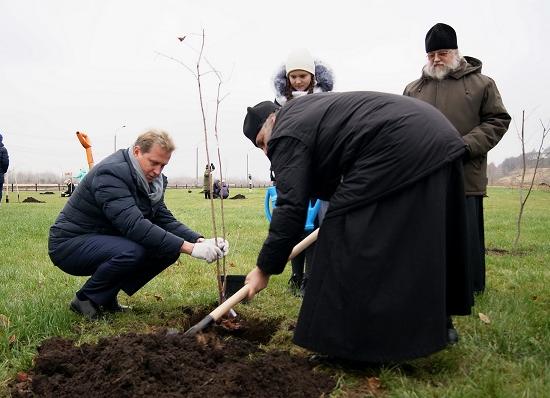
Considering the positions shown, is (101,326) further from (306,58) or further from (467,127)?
(467,127)

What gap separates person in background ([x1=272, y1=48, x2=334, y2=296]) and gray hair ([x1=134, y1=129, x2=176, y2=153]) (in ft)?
3.44

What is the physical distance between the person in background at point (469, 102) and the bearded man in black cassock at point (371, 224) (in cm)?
180

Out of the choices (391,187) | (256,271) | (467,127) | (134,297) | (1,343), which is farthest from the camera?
(134,297)

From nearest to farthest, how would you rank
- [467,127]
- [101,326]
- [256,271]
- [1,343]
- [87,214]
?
[256,271] → [1,343] → [101,326] → [87,214] → [467,127]

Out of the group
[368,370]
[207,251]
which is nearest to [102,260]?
[207,251]

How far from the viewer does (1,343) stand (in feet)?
11.0

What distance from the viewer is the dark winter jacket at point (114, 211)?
12.5 feet

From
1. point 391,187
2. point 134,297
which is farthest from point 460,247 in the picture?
point 134,297

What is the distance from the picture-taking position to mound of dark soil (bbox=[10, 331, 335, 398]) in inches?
101

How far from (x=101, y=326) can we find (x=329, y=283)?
1881 mm

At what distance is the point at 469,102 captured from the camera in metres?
4.48

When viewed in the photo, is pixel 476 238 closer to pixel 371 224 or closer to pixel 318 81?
pixel 318 81

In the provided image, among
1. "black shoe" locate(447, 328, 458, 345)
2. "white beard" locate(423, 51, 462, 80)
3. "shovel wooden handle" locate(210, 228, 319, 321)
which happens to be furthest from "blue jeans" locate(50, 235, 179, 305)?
"white beard" locate(423, 51, 462, 80)

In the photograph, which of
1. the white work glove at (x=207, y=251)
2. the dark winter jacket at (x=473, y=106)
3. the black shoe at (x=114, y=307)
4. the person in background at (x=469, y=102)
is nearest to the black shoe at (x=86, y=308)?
the black shoe at (x=114, y=307)
